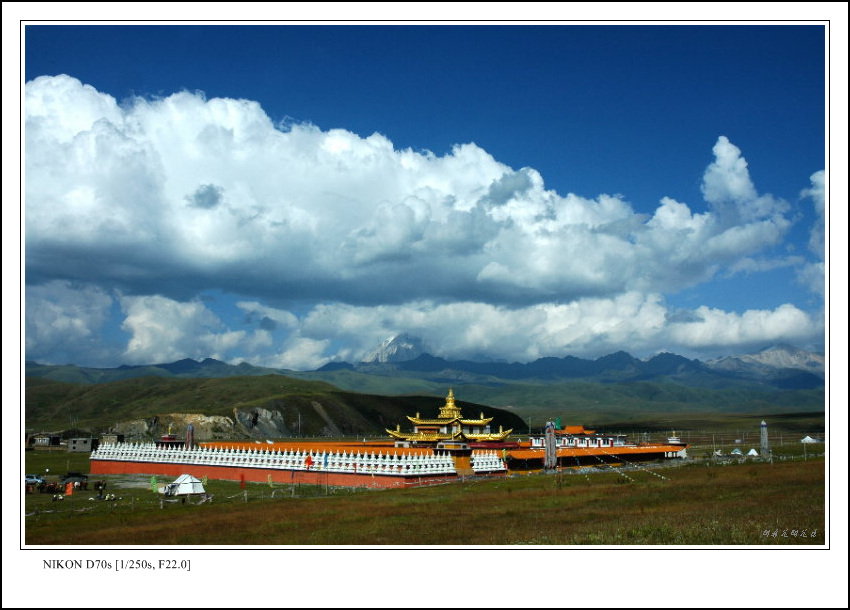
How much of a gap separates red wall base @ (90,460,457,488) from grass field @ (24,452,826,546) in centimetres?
259

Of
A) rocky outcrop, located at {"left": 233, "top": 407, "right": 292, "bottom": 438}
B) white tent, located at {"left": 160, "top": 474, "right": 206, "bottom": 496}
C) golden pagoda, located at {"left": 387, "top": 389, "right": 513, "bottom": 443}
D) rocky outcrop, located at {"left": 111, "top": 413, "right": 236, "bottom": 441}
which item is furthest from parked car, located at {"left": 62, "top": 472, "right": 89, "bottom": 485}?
rocky outcrop, located at {"left": 233, "top": 407, "right": 292, "bottom": 438}

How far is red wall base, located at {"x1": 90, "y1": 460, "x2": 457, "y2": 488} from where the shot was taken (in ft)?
136

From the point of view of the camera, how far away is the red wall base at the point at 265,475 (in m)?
41.3

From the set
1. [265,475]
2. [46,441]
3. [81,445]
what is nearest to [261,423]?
[46,441]

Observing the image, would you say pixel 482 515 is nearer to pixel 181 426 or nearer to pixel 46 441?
pixel 46 441

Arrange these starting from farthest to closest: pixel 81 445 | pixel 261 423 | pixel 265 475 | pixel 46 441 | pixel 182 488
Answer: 1. pixel 261 423
2. pixel 46 441
3. pixel 81 445
4. pixel 265 475
5. pixel 182 488

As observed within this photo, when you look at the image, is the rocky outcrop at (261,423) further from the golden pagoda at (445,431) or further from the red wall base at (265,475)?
the red wall base at (265,475)

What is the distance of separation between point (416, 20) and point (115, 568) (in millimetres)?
18838

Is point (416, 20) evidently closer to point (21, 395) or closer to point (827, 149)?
point (827, 149)

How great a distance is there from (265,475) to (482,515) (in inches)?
894

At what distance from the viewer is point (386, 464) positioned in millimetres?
41531

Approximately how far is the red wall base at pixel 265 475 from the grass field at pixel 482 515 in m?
2.59

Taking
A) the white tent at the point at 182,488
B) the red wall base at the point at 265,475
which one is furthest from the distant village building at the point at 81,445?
the white tent at the point at 182,488

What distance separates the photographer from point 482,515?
27438 millimetres
